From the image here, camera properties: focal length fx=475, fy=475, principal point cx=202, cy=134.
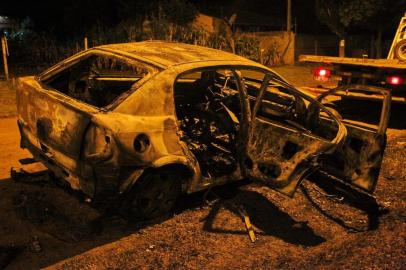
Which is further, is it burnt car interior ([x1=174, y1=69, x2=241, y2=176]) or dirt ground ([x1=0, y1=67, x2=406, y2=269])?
burnt car interior ([x1=174, y1=69, x2=241, y2=176])

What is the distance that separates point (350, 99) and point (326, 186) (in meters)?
4.96

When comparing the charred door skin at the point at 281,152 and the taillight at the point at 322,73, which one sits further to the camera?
the taillight at the point at 322,73

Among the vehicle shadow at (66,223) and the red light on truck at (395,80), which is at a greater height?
the red light on truck at (395,80)

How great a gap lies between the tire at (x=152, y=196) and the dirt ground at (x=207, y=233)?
0.13 m

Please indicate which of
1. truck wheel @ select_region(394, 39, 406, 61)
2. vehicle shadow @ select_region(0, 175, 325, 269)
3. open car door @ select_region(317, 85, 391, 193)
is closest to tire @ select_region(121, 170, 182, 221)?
vehicle shadow @ select_region(0, 175, 325, 269)

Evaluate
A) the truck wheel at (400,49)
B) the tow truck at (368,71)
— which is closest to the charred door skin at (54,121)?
the tow truck at (368,71)

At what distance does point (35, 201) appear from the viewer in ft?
15.5

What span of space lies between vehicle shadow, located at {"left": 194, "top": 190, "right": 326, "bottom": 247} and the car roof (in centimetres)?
151

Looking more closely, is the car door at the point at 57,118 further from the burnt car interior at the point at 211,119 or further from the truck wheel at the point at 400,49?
the truck wheel at the point at 400,49

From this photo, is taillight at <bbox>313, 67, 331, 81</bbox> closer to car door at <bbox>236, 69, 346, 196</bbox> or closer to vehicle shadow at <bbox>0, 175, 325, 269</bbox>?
car door at <bbox>236, 69, 346, 196</bbox>

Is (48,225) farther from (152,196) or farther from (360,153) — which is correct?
(360,153)

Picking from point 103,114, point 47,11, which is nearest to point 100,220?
point 103,114

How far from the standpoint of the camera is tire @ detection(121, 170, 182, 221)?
169 inches

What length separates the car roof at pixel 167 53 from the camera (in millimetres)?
4540
